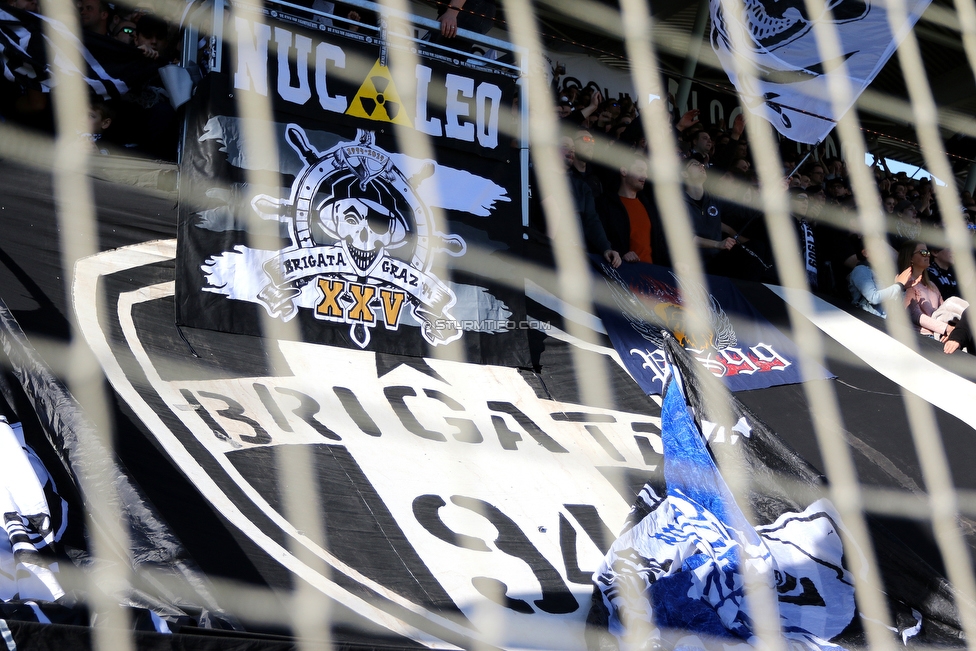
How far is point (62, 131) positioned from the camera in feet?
13.0

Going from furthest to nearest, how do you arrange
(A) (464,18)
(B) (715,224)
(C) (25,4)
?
(B) (715,224) → (A) (464,18) → (C) (25,4)

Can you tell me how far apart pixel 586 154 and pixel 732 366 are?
1.48m

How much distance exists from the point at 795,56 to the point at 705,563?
3.27 meters

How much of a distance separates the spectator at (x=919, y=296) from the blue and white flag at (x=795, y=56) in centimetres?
163

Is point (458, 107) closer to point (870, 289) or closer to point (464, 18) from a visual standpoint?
point (464, 18)

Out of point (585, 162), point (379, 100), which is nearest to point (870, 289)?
point (585, 162)

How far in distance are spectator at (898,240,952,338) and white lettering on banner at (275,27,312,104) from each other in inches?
170

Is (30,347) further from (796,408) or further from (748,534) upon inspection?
(796,408)

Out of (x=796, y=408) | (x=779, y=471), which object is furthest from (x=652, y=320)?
(x=779, y=471)

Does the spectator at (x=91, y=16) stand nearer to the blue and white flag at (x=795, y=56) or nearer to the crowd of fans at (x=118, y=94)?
the crowd of fans at (x=118, y=94)

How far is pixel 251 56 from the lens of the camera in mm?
4312

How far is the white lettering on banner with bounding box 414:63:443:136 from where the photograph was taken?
A: 4.67 meters

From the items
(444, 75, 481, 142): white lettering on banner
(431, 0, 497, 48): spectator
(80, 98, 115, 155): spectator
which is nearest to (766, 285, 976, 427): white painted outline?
(444, 75, 481, 142): white lettering on banner

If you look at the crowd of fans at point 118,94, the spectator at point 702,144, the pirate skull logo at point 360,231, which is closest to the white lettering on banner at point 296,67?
the pirate skull logo at point 360,231
